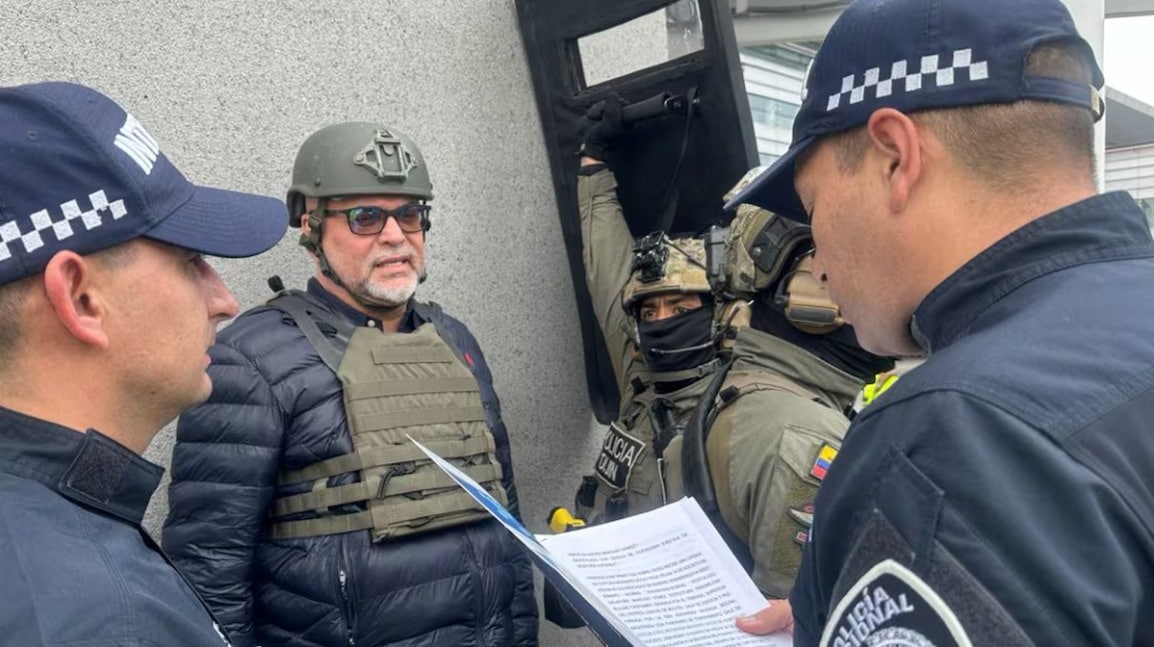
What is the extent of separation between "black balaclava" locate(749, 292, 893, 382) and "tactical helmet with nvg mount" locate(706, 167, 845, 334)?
0.03 meters

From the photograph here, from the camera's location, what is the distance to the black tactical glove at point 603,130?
3326 mm

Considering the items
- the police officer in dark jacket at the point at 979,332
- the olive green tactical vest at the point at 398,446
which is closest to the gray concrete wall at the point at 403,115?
the olive green tactical vest at the point at 398,446

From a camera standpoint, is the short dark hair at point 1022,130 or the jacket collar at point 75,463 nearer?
the short dark hair at point 1022,130

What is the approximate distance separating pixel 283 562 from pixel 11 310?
1277 mm

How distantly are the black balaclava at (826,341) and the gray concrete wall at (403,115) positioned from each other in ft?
4.37

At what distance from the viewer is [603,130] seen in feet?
11.0

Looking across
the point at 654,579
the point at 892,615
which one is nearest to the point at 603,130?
the point at 654,579

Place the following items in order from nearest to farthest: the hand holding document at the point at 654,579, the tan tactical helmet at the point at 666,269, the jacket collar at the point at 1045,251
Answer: the jacket collar at the point at 1045,251 → the hand holding document at the point at 654,579 → the tan tactical helmet at the point at 666,269

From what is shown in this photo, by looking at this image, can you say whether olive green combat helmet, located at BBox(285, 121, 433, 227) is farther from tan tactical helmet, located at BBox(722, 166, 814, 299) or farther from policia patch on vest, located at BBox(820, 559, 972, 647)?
policia patch on vest, located at BBox(820, 559, 972, 647)

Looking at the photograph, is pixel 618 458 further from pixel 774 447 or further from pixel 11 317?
pixel 11 317

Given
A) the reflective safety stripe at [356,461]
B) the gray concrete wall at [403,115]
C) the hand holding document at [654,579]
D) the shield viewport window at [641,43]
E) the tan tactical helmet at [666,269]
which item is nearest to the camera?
the hand holding document at [654,579]

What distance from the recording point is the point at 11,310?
1.11 m

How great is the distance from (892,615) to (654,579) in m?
0.83

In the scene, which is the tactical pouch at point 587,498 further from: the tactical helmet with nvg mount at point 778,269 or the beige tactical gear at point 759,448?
the tactical helmet with nvg mount at point 778,269
